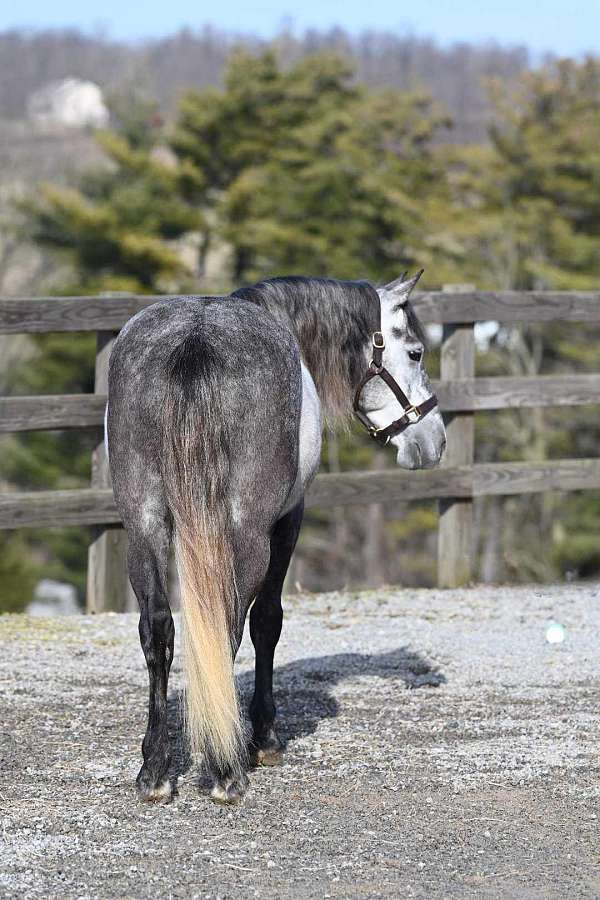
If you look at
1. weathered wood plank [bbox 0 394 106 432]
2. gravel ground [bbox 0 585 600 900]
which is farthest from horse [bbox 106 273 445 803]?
weathered wood plank [bbox 0 394 106 432]

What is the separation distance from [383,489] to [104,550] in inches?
68.1

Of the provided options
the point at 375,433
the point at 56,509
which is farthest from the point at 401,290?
the point at 56,509

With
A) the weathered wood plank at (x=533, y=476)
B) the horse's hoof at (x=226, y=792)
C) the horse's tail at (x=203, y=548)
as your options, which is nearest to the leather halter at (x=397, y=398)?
the horse's tail at (x=203, y=548)

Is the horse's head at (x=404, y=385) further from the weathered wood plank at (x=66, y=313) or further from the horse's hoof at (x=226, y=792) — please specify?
the weathered wood plank at (x=66, y=313)

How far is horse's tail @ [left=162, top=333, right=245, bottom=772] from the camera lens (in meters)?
3.65

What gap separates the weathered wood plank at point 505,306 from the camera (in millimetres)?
7453

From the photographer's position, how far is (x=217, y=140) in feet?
105

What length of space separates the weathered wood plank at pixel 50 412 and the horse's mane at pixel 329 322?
7.96 ft

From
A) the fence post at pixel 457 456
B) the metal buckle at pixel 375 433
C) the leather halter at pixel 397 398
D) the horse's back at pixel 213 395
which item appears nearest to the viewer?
the horse's back at pixel 213 395

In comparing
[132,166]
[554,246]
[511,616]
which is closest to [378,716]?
[511,616]

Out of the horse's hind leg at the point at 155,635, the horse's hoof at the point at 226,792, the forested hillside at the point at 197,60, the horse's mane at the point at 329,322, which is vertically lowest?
the horse's hoof at the point at 226,792

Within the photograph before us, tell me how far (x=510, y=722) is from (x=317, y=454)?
141 cm

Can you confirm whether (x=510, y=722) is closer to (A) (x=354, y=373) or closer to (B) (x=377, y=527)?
(A) (x=354, y=373)

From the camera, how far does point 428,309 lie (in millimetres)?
7418
